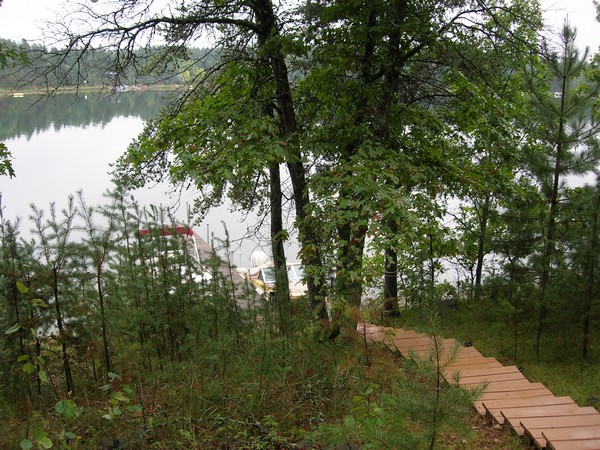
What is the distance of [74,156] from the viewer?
32812 millimetres

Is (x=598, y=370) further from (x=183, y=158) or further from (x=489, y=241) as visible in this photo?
(x=183, y=158)

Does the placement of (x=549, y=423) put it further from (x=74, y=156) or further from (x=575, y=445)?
(x=74, y=156)

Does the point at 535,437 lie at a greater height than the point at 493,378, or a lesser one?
lesser

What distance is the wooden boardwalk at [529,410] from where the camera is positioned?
3896 mm

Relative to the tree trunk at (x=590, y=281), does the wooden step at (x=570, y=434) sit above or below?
below

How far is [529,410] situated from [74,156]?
109 feet

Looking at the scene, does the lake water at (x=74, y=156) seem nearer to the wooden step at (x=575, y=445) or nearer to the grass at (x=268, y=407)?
the grass at (x=268, y=407)

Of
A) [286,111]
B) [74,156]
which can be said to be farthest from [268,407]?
[74,156]

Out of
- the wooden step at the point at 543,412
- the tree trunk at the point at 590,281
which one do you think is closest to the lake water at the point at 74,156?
the tree trunk at the point at 590,281

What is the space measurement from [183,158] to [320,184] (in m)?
1.50

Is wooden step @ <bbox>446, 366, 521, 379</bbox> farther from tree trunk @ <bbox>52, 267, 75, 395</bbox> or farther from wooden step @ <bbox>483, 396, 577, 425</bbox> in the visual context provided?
tree trunk @ <bbox>52, 267, 75, 395</bbox>

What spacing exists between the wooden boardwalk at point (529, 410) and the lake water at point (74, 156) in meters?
7.33

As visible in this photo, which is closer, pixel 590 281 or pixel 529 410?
pixel 529 410

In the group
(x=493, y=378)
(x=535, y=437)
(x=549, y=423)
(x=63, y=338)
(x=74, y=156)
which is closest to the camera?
(x=535, y=437)
